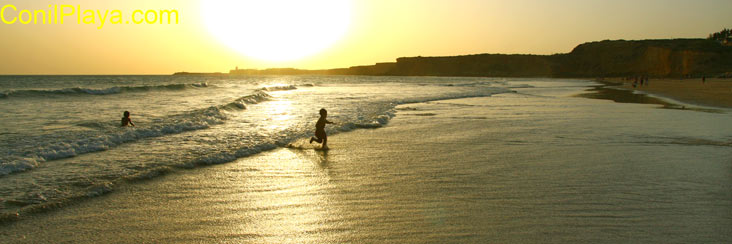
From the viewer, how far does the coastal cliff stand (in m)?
89.8

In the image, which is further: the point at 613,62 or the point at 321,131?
the point at 613,62

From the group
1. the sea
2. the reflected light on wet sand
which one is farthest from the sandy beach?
the reflected light on wet sand

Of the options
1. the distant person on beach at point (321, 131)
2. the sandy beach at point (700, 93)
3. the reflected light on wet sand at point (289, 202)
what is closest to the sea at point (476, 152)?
the distant person on beach at point (321, 131)

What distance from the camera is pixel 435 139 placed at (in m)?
10.5

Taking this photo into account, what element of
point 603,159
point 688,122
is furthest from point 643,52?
point 603,159

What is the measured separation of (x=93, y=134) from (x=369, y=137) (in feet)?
21.8

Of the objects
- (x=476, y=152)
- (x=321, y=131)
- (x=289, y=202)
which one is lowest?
(x=289, y=202)

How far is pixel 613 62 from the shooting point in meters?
126

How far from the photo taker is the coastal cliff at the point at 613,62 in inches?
3536

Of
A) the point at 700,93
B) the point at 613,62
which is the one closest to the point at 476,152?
the point at 700,93

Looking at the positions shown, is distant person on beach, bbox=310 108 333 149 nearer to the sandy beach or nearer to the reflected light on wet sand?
the reflected light on wet sand

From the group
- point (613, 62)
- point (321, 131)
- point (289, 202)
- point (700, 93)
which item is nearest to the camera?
point (289, 202)

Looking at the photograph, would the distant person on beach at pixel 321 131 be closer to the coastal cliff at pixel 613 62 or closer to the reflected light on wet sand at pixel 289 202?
the reflected light on wet sand at pixel 289 202

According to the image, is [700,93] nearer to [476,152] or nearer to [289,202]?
[476,152]
